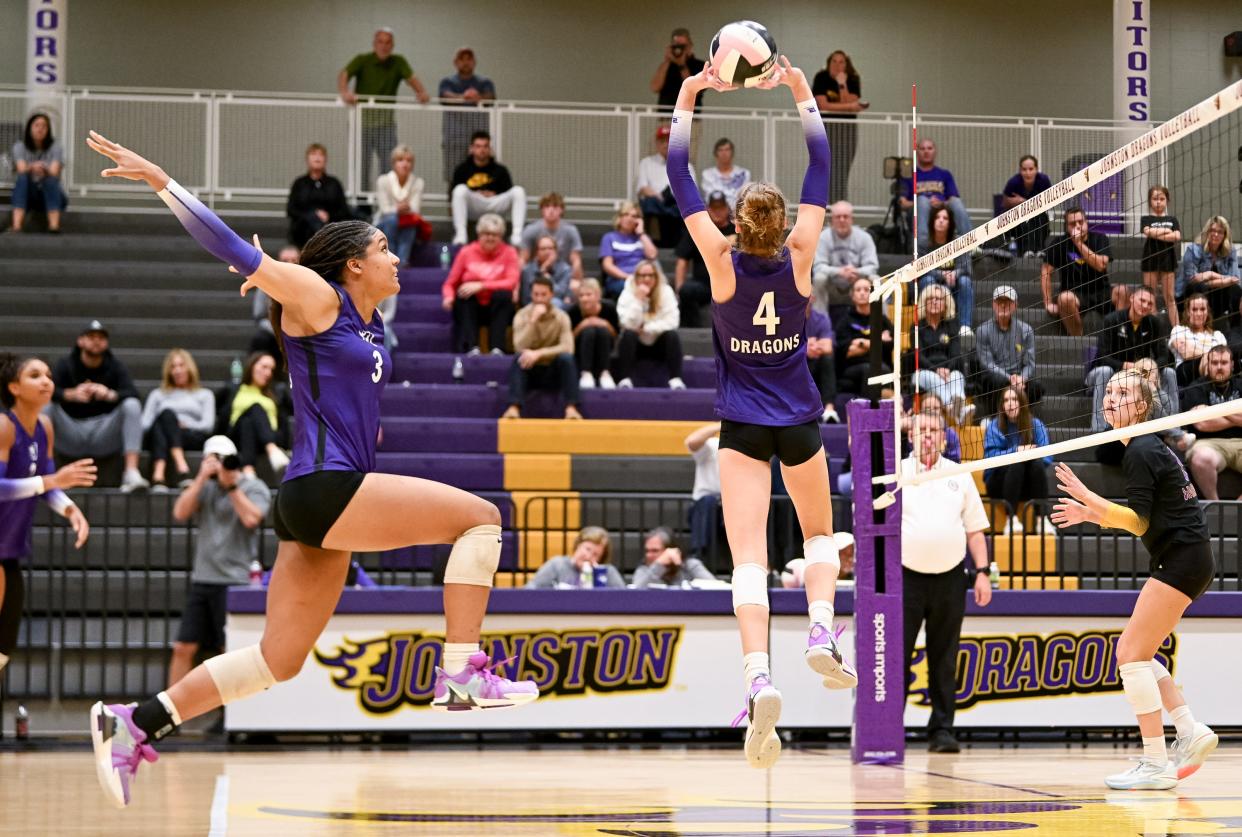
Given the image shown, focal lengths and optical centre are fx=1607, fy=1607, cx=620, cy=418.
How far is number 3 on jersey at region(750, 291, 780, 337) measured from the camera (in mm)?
6629

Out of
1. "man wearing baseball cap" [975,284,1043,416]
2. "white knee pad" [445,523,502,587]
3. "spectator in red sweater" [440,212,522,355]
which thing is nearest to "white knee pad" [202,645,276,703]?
"white knee pad" [445,523,502,587]

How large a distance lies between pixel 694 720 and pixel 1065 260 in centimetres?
605

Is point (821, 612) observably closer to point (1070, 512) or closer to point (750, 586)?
point (750, 586)

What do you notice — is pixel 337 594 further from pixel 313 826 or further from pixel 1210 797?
pixel 1210 797

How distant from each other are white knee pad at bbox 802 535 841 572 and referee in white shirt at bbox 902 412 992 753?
4140 mm

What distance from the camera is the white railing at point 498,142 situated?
61.2ft

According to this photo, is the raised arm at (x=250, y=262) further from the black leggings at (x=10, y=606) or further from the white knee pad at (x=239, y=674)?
the black leggings at (x=10, y=606)

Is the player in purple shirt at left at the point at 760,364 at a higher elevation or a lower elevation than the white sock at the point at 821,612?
higher

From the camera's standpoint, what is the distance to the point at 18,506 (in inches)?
406

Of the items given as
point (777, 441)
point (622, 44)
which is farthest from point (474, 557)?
point (622, 44)

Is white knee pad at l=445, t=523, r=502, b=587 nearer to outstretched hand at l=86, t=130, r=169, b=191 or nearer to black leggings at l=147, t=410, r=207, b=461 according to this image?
outstretched hand at l=86, t=130, r=169, b=191

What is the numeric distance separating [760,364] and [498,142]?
12.5 metres

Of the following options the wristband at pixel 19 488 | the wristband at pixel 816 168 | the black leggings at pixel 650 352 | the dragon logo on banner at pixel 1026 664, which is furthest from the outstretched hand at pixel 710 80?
the black leggings at pixel 650 352

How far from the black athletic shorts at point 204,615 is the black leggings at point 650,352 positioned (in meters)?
5.13
